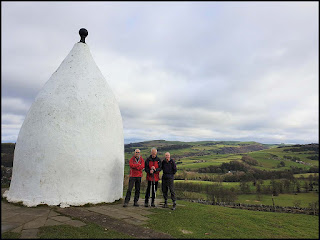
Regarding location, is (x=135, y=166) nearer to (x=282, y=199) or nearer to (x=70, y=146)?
(x=70, y=146)

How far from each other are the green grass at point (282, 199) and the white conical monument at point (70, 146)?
4478 centimetres

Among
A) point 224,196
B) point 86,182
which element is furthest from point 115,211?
point 224,196

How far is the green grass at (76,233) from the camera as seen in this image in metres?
4.54

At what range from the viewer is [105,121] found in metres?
8.66

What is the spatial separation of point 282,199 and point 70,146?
167 feet

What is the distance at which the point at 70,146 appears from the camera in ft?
25.1

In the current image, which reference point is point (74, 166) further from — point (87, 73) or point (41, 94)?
point (87, 73)

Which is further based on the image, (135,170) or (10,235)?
(135,170)

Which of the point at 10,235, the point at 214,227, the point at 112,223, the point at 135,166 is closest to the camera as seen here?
the point at 10,235

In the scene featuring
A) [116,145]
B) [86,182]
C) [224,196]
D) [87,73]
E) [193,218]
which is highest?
[87,73]

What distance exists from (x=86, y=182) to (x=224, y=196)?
150ft

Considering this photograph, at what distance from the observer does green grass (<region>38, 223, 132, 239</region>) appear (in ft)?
14.9

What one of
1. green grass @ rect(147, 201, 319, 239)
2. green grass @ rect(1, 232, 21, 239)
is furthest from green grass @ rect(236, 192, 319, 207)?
green grass @ rect(1, 232, 21, 239)

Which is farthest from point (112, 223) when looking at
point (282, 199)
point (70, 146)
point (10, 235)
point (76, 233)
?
point (282, 199)
